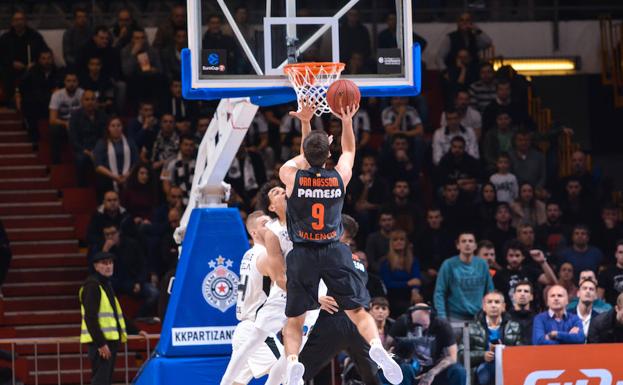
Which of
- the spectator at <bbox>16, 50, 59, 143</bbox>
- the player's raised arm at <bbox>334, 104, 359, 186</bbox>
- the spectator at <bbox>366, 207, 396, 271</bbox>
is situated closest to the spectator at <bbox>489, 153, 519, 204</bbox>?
the spectator at <bbox>366, 207, 396, 271</bbox>

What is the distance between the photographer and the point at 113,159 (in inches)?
787

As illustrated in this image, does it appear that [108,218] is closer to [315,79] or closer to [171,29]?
[171,29]

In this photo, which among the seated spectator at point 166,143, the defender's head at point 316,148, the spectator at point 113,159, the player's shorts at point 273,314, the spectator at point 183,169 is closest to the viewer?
the defender's head at point 316,148

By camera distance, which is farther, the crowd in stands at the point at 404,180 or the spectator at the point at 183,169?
the spectator at the point at 183,169

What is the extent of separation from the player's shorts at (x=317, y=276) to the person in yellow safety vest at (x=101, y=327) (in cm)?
517

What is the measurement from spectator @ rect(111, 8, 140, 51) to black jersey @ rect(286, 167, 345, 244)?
36.7 ft

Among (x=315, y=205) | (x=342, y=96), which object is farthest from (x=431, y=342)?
(x=342, y=96)

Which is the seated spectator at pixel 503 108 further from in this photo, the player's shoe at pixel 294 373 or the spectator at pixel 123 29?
the player's shoe at pixel 294 373

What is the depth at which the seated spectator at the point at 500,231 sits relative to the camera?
19.2 metres

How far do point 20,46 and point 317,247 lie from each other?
39.0 feet

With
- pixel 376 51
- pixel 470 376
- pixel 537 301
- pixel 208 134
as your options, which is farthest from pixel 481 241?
pixel 376 51

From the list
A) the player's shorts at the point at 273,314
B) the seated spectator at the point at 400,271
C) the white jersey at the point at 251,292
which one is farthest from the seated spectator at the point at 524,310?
the player's shorts at the point at 273,314

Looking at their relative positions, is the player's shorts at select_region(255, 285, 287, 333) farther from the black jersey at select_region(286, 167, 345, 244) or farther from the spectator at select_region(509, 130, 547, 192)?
the spectator at select_region(509, 130, 547, 192)

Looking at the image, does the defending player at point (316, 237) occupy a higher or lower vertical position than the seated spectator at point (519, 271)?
higher
